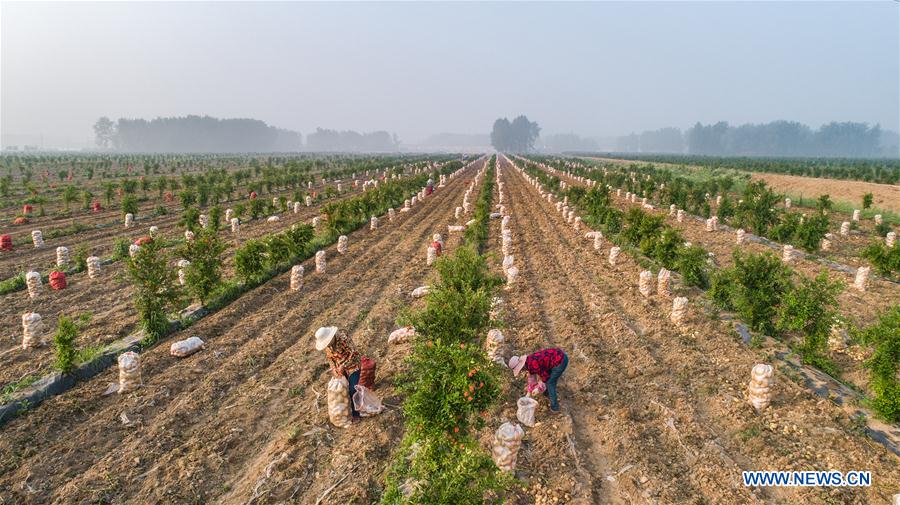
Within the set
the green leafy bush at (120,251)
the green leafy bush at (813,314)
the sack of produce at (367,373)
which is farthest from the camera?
the green leafy bush at (120,251)

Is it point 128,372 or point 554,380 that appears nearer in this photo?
point 554,380

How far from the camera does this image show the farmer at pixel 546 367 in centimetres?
758

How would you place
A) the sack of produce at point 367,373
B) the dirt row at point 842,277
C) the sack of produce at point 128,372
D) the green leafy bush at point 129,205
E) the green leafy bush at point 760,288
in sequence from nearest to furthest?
the sack of produce at point 367,373
the sack of produce at point 128,372
the green leafy bush at point 760,288
the dirt row at point 842,277
the green leafy bush at point 129,205

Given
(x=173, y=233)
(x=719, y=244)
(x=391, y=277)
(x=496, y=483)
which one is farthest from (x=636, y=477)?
(x=173, y=233)

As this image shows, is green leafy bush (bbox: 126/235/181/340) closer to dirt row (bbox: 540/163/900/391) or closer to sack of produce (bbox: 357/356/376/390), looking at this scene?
sack of produce (bbox: 357/356/376/390)

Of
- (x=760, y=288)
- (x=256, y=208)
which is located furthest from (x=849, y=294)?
(x=256, y=208)

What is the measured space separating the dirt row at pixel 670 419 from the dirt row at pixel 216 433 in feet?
9.97

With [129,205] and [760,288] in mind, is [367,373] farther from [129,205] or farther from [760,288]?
[129,205]

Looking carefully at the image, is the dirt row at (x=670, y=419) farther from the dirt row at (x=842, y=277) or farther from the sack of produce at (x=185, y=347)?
the sack of produce at (x=185, y=347)

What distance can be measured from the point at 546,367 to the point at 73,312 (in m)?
12.3

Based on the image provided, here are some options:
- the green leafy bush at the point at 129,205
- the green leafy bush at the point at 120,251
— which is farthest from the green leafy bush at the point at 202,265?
the green leafy bush at the point at 129,205

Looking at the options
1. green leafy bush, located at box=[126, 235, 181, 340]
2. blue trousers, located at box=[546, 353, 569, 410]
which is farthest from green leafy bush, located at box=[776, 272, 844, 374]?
green leafy bush, located at box=[126, 235, 181, 340]

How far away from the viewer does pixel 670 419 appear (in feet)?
25.0

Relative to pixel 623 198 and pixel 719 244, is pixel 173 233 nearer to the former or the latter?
pixel 719 244
